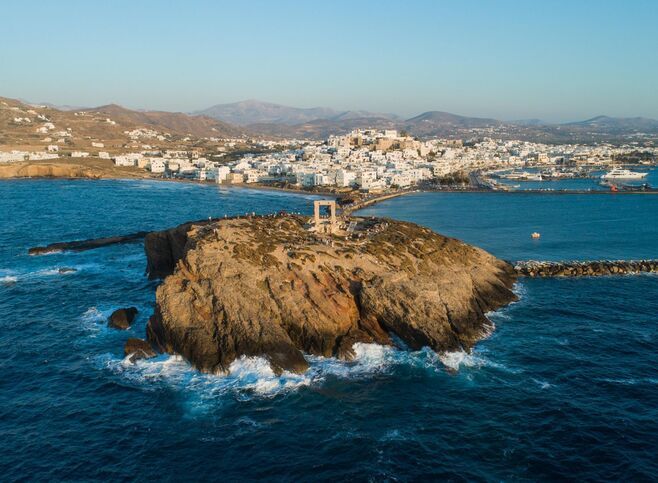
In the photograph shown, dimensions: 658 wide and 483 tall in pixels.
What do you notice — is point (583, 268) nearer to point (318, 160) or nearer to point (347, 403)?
point (347, 403)

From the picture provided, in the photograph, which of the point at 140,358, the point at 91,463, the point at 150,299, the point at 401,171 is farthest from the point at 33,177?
the point at 91,463

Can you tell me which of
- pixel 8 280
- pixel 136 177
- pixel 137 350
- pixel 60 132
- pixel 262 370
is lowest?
pixel 262 370

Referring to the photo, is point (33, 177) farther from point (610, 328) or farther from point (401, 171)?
point (610, 328)

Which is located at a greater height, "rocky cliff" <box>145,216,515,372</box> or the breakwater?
"rocky cliff" <box>145,216,515,372</box>

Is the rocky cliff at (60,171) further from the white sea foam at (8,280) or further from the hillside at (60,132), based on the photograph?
the white sea foam at (8,280)

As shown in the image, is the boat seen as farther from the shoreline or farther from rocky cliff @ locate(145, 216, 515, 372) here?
rocky cliff @ locate(145, 216, 515, 372)

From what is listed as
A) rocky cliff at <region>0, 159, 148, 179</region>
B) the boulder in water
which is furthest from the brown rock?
rocky cliff at <region>0, 159, 148, 179</region>

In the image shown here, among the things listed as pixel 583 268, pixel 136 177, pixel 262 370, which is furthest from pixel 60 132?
pixel 262 370
